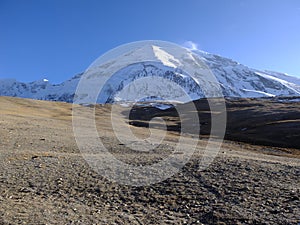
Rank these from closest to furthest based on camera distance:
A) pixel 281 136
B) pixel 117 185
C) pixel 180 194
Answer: pixel 180 194
pixel 117 185
pixel 281 136

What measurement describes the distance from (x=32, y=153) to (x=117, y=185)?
9.99 m

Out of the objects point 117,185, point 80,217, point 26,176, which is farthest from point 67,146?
point 80,217

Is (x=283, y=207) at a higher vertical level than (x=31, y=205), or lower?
higher

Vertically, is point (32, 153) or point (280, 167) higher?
point (280, 167)

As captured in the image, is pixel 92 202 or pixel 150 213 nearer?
pixel 150 213

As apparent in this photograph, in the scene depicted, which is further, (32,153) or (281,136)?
(281,136)

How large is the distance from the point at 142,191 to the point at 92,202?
2.84 metres

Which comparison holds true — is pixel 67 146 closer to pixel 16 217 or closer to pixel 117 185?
pixel 117 185

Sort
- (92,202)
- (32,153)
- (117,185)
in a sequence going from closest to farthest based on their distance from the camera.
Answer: (92,202) → (117,185) → (32,153)

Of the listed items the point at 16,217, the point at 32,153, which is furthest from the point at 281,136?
the point at 16,217

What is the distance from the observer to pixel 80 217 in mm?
12984

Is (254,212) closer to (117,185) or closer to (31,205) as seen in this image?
(117,185)

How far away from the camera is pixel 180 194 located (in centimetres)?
1609

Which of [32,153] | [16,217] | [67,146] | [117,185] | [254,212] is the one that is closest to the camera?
[16,217]
